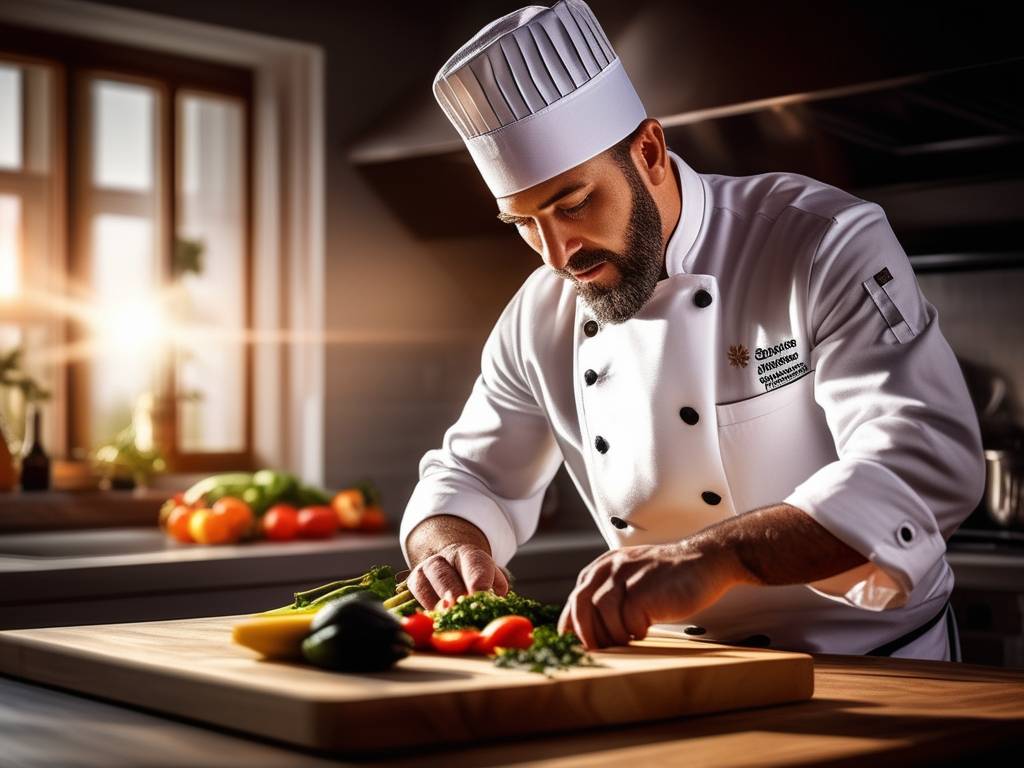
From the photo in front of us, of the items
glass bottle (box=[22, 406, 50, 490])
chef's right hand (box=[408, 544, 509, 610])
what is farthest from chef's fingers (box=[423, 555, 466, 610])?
glass bottle (box=[22, 406, 50, 490])

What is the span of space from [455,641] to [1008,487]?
1.80 meters

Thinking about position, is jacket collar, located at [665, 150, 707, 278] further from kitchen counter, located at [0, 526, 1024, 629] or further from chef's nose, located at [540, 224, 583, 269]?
kitchen counter, located at [0, 526, 1024, 629]

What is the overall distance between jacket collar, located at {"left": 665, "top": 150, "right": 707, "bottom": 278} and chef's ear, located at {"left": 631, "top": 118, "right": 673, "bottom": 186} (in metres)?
0.03

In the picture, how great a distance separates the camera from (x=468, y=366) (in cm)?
360

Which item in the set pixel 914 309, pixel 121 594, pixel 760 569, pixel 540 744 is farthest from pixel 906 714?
pixel 121 594

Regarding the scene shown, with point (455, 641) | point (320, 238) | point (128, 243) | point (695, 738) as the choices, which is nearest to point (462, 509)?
point (455, 641)

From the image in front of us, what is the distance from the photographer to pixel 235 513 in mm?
2777

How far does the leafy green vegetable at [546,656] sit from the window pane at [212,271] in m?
2.35

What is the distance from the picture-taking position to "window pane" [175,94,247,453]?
3379 mm

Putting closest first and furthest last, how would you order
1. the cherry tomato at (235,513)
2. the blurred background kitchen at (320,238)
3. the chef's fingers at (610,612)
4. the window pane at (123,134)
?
the chef's fingers at (610,612) → the blurred background kitchen at (320,238) → the cherry tomato at (235,513) → the window pane at (123,134)

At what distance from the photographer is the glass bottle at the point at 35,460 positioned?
2.96 metres

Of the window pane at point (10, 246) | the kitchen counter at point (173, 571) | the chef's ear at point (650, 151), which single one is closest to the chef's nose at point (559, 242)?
the chef's ear at point (650, 151)

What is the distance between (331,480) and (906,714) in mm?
2402

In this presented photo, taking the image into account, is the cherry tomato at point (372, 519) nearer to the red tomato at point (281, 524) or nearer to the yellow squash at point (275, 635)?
the red tomato at point (281, 524)
